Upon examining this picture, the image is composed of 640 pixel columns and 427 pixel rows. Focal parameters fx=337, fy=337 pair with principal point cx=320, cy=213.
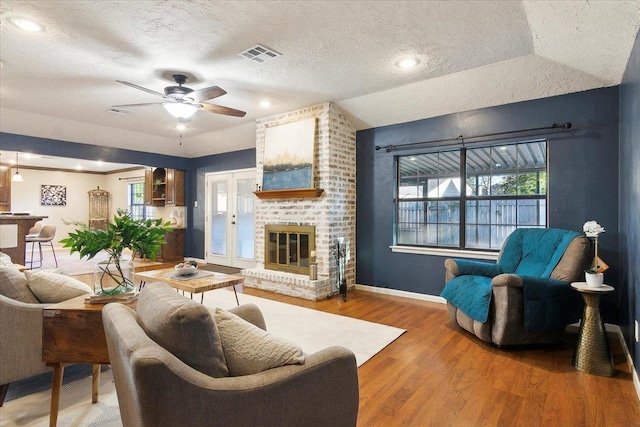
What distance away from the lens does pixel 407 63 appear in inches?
134

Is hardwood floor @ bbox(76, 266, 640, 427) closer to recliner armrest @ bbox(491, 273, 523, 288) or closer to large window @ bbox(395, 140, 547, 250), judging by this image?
recliner armrest @ bbox(491, 273, 523, 288)

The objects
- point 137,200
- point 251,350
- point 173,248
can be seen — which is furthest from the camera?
point 137,200

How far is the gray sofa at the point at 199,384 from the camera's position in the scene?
958mm

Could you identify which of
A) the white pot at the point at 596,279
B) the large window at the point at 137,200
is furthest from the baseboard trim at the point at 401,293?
the large window at the point at 137,200

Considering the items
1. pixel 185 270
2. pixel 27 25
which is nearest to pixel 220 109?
pixel 27 25

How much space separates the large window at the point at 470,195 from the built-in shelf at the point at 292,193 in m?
1.21

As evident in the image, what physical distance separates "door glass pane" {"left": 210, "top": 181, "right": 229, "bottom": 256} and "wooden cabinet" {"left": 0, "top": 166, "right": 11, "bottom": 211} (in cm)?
619

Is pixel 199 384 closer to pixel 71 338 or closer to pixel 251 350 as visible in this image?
pixel 251 350

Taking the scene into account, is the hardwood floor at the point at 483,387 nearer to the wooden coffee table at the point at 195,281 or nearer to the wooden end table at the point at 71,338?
the wooden end table at the point at 71,338

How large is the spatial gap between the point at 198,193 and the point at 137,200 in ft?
11.9

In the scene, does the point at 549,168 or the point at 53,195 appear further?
the point at 53,195

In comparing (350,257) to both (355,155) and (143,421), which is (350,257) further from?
(143,421)

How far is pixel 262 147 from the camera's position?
5.37 meters

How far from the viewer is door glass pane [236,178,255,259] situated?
6.88m
